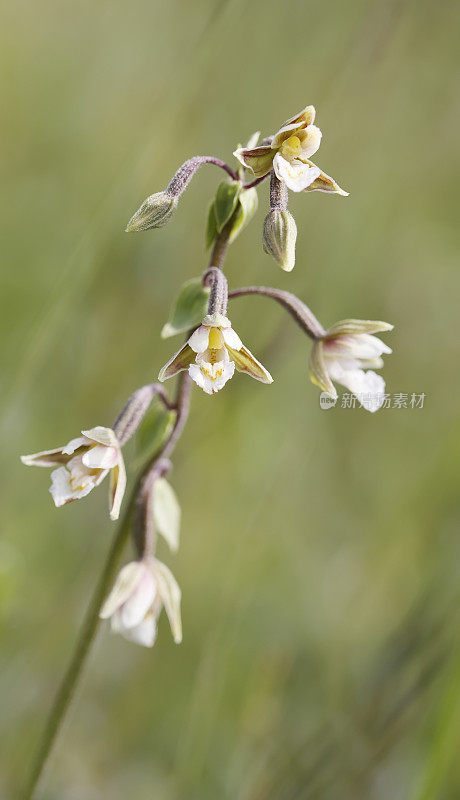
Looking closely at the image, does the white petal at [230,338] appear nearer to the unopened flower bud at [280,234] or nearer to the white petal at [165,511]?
the unopened flower bud at [280,234]

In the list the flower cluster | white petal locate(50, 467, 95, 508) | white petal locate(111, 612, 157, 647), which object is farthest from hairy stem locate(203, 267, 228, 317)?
white petal locate(111, 612, 157, 647)

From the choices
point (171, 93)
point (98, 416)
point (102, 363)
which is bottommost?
point (98, 416)

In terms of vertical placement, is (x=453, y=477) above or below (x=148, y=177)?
below

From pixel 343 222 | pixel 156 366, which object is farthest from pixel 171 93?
pixel 156 366

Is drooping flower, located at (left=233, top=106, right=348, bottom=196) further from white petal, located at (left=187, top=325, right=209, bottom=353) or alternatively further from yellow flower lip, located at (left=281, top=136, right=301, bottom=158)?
white petal, located at (left=187, top=325, right=209, bottom=353)

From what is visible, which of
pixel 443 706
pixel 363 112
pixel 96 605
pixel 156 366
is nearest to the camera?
pixel 443 706

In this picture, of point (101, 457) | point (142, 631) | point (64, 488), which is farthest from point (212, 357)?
point (142, 631)

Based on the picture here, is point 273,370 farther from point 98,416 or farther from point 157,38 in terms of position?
point 157,38
